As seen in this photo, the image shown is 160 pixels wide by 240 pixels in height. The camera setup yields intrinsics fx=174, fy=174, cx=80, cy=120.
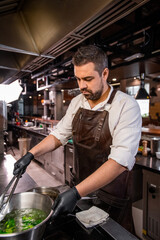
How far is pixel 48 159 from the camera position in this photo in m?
5.24

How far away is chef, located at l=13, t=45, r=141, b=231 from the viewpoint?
117cm

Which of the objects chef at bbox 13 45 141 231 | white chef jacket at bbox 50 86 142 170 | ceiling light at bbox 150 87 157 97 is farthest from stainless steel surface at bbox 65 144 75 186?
ceiling light at bbox 150 87 157 97

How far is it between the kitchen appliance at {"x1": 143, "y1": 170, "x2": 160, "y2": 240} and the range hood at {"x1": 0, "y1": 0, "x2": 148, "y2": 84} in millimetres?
2001

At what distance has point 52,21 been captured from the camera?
1312mm

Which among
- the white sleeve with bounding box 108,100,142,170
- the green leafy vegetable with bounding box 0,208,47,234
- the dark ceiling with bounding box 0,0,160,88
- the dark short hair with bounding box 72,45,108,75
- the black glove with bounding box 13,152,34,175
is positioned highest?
the dark ceiling with bounding box 0,0,160,88

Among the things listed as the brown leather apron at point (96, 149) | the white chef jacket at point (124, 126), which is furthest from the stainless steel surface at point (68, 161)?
the white chef jacket at point (124, 126)

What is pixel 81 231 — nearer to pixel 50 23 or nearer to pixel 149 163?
pixel 50 23

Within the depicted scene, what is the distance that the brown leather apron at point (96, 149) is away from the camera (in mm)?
1451

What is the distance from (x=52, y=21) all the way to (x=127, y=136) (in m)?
1.02

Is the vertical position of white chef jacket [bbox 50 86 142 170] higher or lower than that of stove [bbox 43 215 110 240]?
higher

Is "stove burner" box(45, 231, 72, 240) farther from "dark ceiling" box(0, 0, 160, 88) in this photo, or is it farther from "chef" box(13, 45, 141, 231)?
"dark ceiling" box(0, 0, 160, 88)

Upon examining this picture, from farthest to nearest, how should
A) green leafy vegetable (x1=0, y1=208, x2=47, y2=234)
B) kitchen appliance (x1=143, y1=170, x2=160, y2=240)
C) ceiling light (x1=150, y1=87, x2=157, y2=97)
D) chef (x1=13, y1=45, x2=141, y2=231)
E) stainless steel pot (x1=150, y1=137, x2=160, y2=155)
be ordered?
ceiling light (x1=150, y1=87, x2=157, y2=97), stainless steel pot (x1=150, y1=137, x2=160, y2=155), kitchen appliance (x1=143, y1=170, x2=160, y2=240), chef (x1=13, y1=45, x2=141, y2=231), green leafy vegetable (x1=0, y1=208, x2=47, y2=234)

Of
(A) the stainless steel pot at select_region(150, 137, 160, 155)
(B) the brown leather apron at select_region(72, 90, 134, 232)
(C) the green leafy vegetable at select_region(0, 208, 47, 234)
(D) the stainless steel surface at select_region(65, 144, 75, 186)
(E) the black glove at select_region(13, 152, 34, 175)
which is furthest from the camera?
(D) the stainless steel surface at select_region(65, 144, 75, 186)

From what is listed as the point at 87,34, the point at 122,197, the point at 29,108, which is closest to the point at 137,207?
the point at 122,197
